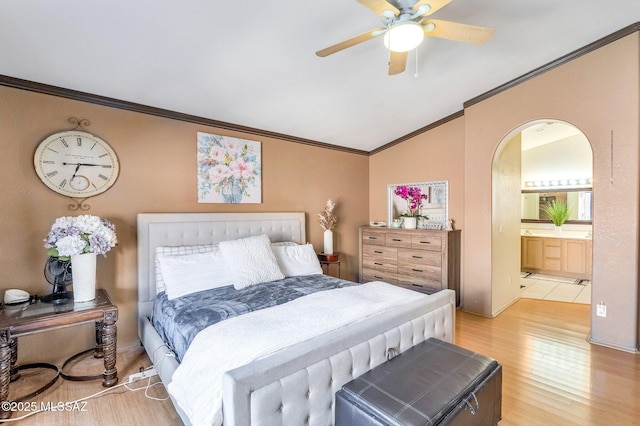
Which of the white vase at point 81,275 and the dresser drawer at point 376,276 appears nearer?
the white vase at point 81,275

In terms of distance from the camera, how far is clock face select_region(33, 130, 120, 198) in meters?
2.53

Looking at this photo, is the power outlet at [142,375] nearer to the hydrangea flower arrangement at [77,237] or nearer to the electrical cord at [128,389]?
the electrical cord at [128,389]

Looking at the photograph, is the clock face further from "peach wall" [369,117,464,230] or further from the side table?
"peach wall" [369,117,464,230]

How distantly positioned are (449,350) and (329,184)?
3219 mm

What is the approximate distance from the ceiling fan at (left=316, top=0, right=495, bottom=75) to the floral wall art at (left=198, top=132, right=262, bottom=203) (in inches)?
77.4

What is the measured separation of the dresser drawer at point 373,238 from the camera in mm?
4590

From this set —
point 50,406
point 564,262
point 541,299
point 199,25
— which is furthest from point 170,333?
point 564,262

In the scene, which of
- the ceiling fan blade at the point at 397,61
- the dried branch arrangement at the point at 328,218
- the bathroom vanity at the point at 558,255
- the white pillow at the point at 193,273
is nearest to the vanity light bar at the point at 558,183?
the bathroom vanity at the point at 558,255

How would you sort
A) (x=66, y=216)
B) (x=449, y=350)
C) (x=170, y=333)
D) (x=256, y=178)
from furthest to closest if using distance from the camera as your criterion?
(x=256, y=178), (x=66, y=216), (x=170, y=333), (x=449, y=350)

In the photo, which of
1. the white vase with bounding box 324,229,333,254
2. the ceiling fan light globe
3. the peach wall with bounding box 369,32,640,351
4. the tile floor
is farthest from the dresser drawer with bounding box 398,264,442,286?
the ceiling fan light globe

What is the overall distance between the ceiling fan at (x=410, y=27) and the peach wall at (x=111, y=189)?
6.90 ft

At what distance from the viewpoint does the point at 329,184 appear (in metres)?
4.75

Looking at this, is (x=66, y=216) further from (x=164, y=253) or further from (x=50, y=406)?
(x=50, y=406)

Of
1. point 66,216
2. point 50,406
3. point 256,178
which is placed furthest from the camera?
point 256,178
